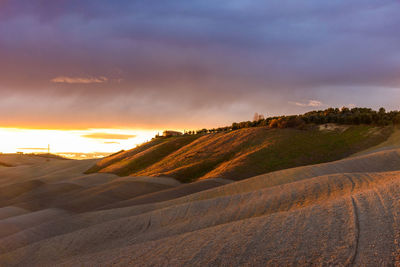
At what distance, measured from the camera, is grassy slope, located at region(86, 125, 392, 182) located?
20.8 meters

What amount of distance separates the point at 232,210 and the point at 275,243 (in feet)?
12.4

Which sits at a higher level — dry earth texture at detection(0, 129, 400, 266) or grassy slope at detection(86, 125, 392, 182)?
grassy slope at detection(86, 125, 392, 182)

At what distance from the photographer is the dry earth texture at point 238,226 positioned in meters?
5.67

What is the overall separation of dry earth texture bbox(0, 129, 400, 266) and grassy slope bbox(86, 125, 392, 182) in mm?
4298

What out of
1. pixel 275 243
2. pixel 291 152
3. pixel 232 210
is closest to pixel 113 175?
pixel 291 152

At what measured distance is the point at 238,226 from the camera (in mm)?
7141

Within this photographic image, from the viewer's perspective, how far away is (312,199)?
9.05m

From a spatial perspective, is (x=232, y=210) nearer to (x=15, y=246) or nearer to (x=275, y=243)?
(x=275, y=243)

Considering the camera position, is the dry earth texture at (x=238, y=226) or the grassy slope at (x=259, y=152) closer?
the dry earth texture at (x=238, y=226)

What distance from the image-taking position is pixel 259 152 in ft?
74.0

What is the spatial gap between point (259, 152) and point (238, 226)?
51.8ft

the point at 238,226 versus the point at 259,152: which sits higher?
the point at 259,152

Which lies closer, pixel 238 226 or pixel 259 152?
pixel 238 226

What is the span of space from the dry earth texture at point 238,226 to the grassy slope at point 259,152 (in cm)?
430
